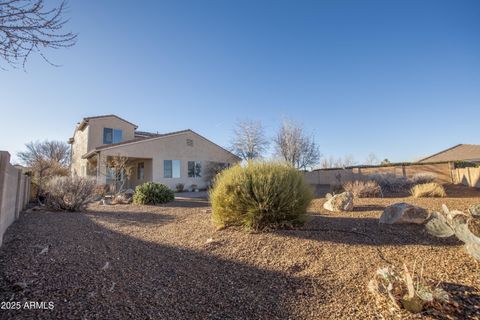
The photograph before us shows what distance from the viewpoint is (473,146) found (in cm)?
2752

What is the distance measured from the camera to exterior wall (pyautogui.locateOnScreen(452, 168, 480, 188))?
1048 centimetres

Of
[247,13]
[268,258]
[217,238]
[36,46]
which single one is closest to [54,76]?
[36,46]

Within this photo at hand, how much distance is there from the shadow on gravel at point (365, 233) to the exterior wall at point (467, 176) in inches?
387

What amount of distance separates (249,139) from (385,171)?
1341 cm

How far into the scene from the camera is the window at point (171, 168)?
1750 cm

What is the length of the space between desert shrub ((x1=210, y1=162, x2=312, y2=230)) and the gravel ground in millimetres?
271

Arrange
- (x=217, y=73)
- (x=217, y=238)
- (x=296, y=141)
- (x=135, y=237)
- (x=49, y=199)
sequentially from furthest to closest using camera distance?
(x=296, y=141), (x=217, y=73), (x=49, y=199), (x=135, y=237), (x=217, y=238)

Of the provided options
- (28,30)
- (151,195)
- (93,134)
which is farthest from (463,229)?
(93,134)

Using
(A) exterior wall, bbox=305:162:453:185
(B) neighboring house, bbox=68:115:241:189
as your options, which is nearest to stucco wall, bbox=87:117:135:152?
(B) neighboring house, bbox=68:115:241:189

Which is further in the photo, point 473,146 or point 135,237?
point 473,146

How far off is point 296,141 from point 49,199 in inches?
737

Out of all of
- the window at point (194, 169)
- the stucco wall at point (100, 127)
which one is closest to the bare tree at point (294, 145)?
the window at point (194, 169)

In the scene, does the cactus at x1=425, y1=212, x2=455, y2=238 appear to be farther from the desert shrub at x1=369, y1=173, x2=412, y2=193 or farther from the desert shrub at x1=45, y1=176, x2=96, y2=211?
the desert shrub at x1=45, y1=176, x2=96, y2=211

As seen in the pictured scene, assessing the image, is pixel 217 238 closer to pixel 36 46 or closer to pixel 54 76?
pixel 36 46
